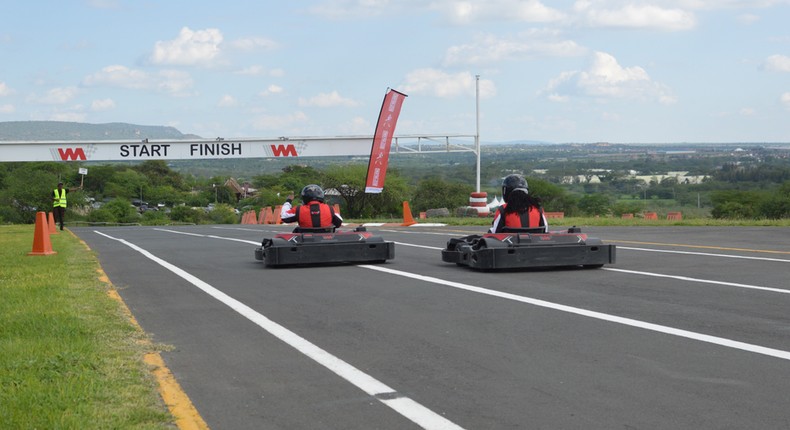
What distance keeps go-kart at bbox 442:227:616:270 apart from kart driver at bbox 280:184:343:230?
2.61 meters

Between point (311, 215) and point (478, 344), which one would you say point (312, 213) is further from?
point (478, 344)

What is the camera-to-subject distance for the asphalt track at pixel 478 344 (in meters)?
5.22

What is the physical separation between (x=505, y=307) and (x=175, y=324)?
3.37 meters

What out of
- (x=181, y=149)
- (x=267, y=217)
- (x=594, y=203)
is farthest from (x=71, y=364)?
(x=594, y=203)

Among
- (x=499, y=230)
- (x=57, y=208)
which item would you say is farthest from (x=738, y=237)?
(x=57, y=208)

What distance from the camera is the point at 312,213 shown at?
14680 millimetres

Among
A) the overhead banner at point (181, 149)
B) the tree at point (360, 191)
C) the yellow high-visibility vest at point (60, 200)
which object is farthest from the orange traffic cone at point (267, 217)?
the yellow high-visibility vest at point (60, 200)

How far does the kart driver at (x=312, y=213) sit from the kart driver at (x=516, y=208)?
2.84 metres

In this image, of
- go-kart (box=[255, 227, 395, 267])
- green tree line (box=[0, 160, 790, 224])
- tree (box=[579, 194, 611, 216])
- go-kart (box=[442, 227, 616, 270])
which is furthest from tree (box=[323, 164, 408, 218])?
go-kart (box=[442, 227, 616, 270])

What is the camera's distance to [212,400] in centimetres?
557

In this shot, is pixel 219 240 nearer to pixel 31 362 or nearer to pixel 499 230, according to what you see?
pixel 499 230

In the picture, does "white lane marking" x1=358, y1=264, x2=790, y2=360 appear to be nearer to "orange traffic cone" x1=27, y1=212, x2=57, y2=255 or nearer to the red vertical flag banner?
"orange traffic cone" x1=27, y1=212, x2=57, y2=255

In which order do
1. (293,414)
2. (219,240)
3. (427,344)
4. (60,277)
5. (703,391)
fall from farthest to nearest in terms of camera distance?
(219,240)
(60,277)
(427,344)
(703,391)
(293,414)

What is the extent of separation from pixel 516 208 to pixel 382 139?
2128cm
